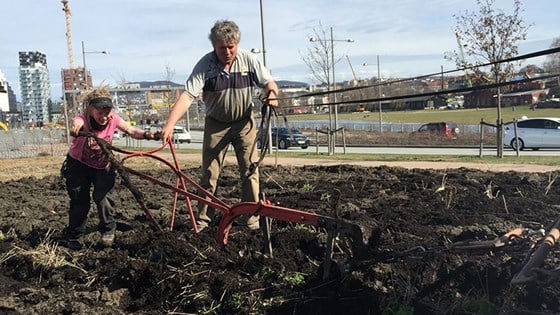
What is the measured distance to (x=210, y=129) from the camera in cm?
561

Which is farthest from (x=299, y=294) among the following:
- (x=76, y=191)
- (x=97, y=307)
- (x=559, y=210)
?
(x=559, y=210)

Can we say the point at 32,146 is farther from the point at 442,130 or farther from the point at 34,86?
the point at 34,86

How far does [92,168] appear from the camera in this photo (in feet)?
18.0

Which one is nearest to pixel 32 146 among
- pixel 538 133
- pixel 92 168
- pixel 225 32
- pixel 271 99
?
pixel 538 133

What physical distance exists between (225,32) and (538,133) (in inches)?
975

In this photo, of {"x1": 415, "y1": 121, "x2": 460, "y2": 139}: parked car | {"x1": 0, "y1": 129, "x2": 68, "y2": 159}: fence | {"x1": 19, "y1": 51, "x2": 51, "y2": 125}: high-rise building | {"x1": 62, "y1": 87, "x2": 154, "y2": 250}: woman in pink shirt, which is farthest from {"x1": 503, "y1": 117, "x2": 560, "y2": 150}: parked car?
{"x1": 19, "y1": 51, "x2": 51, "y2": 125}: high-rise building

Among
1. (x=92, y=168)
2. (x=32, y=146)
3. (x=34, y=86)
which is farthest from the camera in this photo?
(x=34, y=86)

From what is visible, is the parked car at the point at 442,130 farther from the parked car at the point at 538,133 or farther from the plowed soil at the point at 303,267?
the plowed soil at the point at 303,267

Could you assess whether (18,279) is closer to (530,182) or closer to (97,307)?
(97,307)

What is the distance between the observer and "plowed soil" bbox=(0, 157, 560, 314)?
11.8 feet

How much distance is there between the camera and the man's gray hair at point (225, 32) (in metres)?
4.97

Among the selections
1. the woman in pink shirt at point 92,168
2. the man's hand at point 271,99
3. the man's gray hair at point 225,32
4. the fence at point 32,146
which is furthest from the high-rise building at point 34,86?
the man's hand at point 271,99

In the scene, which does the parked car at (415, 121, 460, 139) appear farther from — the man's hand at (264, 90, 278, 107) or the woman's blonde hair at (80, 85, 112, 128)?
the woman's blonde hair at (80, 85, 112, 128)

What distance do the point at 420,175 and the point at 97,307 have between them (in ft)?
23.4
